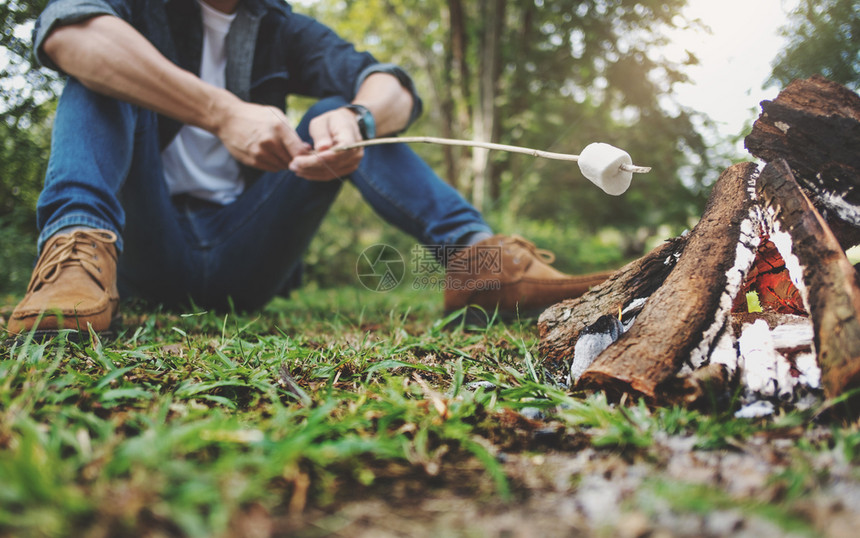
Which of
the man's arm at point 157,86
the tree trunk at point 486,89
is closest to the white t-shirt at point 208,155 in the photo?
the man's arm at point 157,86

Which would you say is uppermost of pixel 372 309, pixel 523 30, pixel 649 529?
pixel 523 30

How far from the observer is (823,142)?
102 cm

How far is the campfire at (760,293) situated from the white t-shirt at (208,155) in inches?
64.3

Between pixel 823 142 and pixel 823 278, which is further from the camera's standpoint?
pixel 823 142

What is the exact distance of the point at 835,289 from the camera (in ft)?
2.75

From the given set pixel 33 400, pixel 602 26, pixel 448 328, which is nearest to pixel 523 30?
pixel 602 26

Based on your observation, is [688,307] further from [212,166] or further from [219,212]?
[212,166]

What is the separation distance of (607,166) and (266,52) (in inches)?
72.5

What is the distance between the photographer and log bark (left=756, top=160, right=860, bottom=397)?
780 mm

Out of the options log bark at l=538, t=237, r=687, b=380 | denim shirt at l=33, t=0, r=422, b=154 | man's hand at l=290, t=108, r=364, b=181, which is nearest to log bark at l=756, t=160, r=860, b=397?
log bark at l=538, t=237, r=687, b=380

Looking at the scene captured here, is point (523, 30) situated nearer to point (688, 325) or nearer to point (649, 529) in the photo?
point (688, 325)

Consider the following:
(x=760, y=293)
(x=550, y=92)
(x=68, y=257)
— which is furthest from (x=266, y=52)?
(x=550, y=92)

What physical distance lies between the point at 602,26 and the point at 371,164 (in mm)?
3310

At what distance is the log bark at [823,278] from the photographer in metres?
0.78
